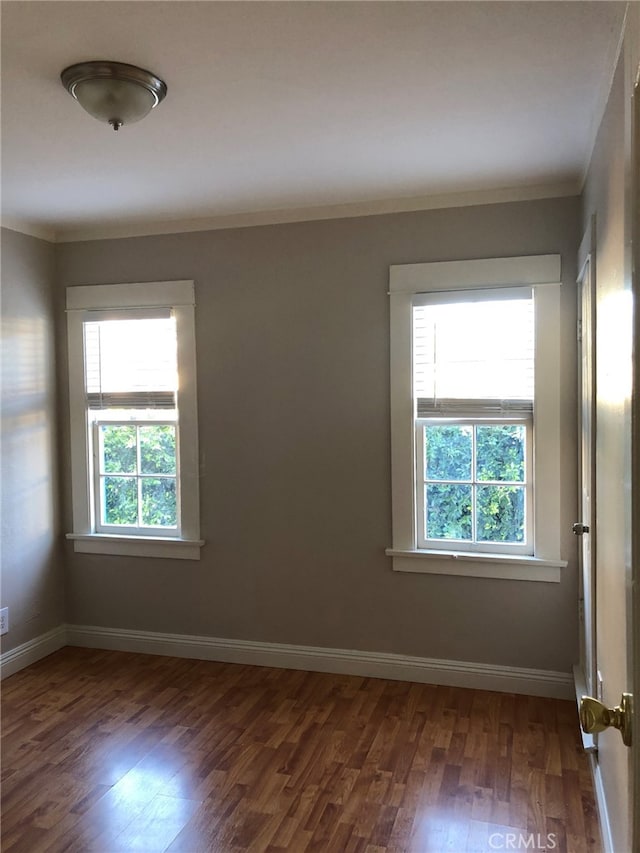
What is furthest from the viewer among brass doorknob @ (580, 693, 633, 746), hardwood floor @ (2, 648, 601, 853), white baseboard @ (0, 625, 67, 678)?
white baseboard @ (0, 625, 67, 678)

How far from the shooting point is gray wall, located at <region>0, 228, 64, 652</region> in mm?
3762

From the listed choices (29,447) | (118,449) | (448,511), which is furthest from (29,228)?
(448,511)

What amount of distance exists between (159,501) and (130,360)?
87cm

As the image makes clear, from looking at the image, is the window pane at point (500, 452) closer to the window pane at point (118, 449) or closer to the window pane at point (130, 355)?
the window pane at point (130, 355)

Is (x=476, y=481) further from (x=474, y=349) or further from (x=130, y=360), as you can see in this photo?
(x=130, y=360)

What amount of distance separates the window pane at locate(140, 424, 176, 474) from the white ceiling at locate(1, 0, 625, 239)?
127cm

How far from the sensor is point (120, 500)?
4.13m

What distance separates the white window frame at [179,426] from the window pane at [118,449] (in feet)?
0.31

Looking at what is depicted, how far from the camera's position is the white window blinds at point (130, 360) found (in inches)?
155

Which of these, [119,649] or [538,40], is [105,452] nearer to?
[119,649]

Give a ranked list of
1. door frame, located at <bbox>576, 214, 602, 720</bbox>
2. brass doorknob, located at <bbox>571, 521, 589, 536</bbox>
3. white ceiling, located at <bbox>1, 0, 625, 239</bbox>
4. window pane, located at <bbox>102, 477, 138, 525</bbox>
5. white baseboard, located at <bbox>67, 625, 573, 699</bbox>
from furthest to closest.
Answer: window pane, located at <bbox>102, 477, 138, 525</bbox> → white baseboard, located at <bbox>67, 625, 573, 699</bbox> → brass doorknob, located at <bbox>571, 521, 589, 536</bbox> → door frame, located at <bbox>576, 214, 602, 720</bbox> → white ceiling, located at <bbox>1, 0, 625, 239</bbox>

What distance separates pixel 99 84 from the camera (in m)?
2.09

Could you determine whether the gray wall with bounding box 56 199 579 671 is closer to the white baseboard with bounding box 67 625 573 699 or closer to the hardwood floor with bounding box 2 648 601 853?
the white baseboard with bounding box 67 625 573 699

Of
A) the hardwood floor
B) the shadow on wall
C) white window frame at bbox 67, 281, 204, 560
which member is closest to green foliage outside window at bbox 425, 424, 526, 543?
the hardwood floor
